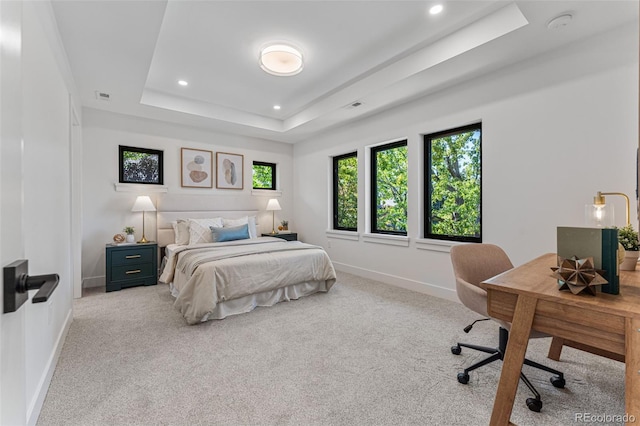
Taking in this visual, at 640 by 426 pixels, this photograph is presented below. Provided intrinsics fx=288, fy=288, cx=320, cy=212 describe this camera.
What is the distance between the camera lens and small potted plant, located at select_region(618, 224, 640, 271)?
1.60 m

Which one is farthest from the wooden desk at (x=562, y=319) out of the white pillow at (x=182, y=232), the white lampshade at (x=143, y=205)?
the white lampshade at (x=143, y=205)

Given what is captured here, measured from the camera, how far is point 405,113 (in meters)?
3.98

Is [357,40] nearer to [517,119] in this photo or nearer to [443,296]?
[517,119]

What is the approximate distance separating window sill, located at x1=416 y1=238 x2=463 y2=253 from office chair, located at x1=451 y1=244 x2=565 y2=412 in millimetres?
1175

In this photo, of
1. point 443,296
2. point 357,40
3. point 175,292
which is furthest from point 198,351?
point 357,40

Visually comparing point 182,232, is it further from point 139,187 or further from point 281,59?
point 281,59

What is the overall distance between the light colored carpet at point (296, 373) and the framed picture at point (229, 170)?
2.78 m

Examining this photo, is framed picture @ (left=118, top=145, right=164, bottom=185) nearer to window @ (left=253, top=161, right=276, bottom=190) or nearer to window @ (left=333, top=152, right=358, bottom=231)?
window @ (left=253, top=161, right=276, bottom=190)

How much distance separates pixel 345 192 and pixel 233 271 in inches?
108

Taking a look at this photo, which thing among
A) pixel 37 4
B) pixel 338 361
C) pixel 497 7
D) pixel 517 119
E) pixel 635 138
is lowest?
pixel 338 361

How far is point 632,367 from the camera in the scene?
1.04 m

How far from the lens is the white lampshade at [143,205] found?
420cm

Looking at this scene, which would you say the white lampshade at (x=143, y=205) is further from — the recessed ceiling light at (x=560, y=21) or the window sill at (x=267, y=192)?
the recessed ceiling light at (x=560, y=21)

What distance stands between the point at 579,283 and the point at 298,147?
17.7 ft
